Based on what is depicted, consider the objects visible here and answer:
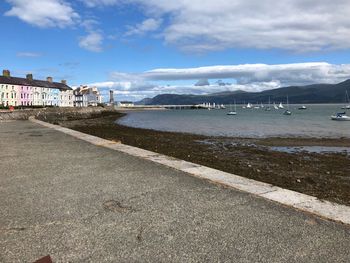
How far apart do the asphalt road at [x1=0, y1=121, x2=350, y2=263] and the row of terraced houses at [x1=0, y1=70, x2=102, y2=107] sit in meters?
89.4

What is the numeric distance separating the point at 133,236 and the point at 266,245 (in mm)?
1716

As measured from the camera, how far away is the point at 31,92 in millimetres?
115438

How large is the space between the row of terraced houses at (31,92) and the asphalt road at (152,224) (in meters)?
89.4

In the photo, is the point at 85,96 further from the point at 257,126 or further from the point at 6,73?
the point at 257,126

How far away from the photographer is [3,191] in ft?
24.0

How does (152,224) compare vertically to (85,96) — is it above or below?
below

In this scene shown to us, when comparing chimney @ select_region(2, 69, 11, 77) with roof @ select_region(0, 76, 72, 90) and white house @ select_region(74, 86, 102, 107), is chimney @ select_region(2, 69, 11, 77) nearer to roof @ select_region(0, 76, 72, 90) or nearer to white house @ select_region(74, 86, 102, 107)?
roof @ select_region(0, 76, 72, 90)

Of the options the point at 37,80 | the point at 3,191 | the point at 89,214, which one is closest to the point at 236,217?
the point at 89,214

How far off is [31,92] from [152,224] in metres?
120

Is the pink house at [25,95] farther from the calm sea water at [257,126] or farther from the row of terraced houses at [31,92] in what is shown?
the calm sea water at [257,126]

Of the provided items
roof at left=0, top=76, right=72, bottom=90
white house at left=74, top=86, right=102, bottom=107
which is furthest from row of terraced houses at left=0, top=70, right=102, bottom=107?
white house at left=74, top=86, right=102, bottom=107

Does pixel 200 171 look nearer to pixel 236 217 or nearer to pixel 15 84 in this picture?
pixel 236 217

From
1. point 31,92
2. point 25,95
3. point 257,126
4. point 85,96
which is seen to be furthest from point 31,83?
point 257,126

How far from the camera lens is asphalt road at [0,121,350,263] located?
4316 mm
